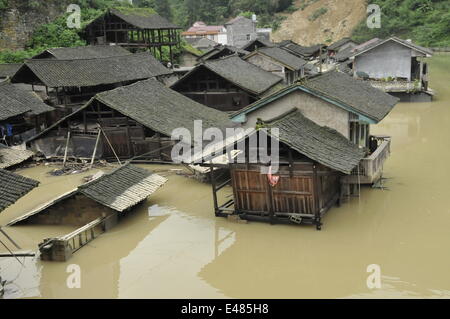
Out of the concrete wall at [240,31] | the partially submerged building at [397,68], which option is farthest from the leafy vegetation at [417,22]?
the partially submerged building at [397,68]

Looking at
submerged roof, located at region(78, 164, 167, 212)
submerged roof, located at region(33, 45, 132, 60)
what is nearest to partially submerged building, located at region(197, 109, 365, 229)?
submerged roof, located at region(78, 164, 167, 212)

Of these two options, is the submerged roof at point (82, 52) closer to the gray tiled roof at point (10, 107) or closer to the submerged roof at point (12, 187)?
the gray tiled roof at point (10, 107)

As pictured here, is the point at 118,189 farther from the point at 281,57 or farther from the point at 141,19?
the point at 141,19

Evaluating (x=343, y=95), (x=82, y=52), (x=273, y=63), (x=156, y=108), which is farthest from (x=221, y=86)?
(x=343, y=95)

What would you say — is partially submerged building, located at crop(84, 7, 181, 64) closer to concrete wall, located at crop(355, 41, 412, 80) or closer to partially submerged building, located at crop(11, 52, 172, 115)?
partially submerged building, located at crop(11, 52, 172, 115)

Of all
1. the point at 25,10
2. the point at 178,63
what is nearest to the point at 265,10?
the point at 178,63
